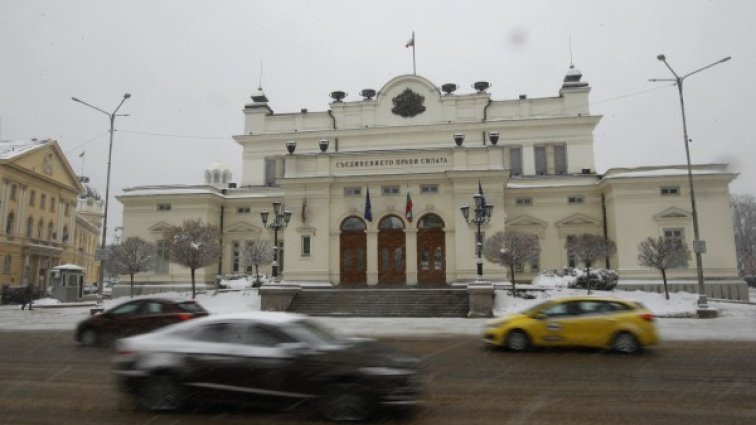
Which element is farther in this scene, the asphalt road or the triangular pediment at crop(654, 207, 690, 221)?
the triangular pediment at crop(654, 207, 690, 221)

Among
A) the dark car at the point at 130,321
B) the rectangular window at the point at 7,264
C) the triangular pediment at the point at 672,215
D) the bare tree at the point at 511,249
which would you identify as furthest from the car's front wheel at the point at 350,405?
the rectangular window at the point at 7,264

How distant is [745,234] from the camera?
80500 mm

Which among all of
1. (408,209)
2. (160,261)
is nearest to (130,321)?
(408,209)

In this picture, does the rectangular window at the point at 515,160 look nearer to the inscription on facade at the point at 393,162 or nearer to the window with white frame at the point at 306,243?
the inscription on facade at the point at 393,162

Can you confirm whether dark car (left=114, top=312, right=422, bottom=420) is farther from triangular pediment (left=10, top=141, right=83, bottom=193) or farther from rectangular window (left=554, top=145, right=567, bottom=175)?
triangular pediment (left=10, top=141, right=83, bottom=193)

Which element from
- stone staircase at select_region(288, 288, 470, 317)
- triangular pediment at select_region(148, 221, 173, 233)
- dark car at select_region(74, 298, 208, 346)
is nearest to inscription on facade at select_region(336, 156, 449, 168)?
stone staircase at select_region(288, 288, 470, 317)

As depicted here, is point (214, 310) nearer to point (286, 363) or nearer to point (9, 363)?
point (9, 363)

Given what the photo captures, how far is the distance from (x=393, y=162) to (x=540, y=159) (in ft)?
47.6

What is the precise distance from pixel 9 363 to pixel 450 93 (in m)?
37.2

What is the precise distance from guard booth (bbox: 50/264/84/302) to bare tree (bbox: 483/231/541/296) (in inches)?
1337

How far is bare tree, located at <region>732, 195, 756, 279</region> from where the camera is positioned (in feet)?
253

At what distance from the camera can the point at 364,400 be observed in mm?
6984

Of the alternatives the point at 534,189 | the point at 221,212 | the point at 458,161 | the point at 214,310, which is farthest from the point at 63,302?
the point at 534,189

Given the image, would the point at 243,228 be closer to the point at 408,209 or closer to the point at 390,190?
the point at 390,190
